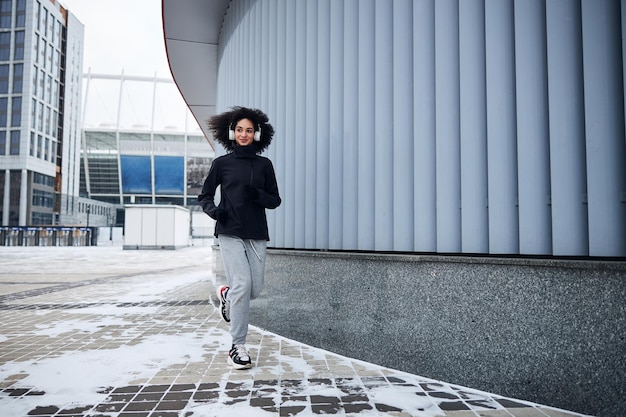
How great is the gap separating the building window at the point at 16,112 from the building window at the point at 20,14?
7.75 m

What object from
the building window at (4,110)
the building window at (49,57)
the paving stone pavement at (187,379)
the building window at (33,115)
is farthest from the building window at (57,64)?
the paving stone pavement at (187,379)

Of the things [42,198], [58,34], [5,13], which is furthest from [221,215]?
[58,34]

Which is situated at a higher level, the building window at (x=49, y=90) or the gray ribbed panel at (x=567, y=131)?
the building window at (x=49, y=90)

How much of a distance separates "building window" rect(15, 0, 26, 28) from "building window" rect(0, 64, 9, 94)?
Answer: 4.51m

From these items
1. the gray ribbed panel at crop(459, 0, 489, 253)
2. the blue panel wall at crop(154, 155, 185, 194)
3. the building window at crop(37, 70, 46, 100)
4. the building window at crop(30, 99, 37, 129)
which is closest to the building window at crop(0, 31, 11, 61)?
the building window at crop(37, 70, 46, 100)

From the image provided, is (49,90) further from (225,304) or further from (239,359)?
(239,359)

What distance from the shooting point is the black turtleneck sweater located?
3166 mm

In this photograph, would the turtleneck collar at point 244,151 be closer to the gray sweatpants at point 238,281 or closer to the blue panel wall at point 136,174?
the gray sweatpants at point 238,281

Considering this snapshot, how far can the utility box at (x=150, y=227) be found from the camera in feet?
85.9

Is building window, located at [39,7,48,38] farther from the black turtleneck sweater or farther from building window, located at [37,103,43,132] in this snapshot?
the black turtleneck sweater

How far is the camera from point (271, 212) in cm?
479

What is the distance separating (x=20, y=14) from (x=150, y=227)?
34.8 meters

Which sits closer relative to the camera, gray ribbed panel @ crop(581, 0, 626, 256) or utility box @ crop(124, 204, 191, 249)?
gray ribbed panel @ crop(581, 0, 626, 256)

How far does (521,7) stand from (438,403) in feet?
7.80
